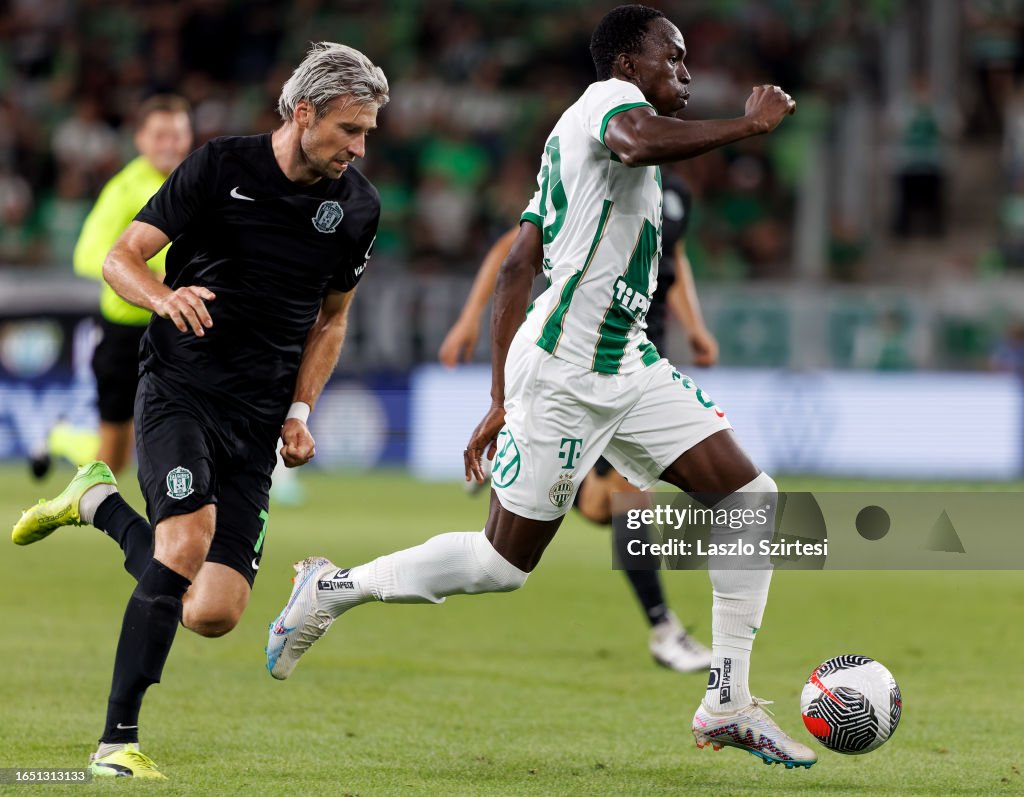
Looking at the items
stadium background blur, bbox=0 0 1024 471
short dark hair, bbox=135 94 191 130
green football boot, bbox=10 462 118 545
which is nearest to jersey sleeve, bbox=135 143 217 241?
green football boot, bbox=10 462 118 545

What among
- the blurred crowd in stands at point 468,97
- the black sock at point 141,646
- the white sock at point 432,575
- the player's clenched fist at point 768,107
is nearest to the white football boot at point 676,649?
the white sock at point 432,575

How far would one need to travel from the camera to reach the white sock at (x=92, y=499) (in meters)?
6.03

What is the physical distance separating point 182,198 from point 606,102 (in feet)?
4.63

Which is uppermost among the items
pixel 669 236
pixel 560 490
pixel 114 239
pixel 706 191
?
pixel 706 191

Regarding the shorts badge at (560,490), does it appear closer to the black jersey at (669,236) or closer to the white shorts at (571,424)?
the white shorts at (571,424)

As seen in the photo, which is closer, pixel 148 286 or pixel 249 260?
pixel 148 286

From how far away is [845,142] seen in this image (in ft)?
71.3

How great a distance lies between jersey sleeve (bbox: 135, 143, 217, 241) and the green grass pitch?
173 centimetres

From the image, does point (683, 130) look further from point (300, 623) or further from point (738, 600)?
point (300, 623)

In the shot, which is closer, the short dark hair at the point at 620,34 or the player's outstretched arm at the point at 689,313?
the short dark hair at the point at 620,34

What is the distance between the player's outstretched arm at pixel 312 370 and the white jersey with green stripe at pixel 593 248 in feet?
2.61

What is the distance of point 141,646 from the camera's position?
16.7ft

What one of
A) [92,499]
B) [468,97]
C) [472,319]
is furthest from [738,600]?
[468,97]

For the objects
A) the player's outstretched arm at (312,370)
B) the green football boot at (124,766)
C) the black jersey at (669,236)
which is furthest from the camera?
the black jersey at (669,236)
